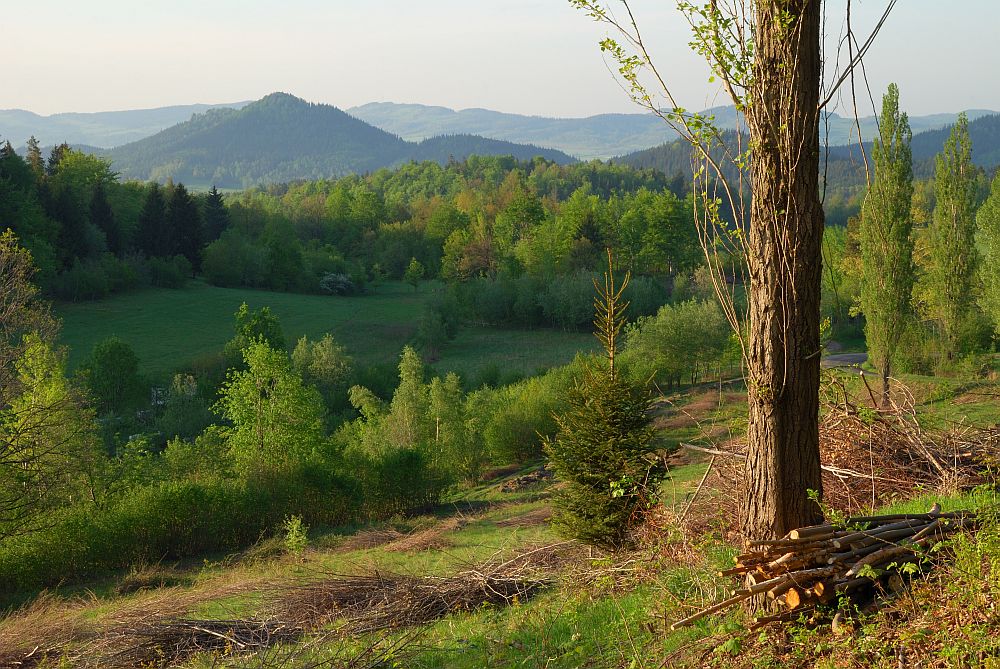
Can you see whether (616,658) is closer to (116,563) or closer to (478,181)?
(116,563)

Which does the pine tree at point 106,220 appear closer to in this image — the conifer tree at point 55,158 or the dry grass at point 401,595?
the conifer tree at point 55,158

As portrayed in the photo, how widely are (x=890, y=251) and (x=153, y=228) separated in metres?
60.0

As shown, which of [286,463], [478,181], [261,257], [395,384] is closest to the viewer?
[286,463]

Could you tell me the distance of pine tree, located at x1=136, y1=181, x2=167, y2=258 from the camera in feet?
218

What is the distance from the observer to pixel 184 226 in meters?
68.1

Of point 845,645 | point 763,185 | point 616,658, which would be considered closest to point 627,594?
point 616,658

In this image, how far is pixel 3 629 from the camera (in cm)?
907

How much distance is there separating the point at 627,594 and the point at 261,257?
224ft

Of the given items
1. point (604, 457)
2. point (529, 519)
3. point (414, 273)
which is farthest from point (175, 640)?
point (414, 273)

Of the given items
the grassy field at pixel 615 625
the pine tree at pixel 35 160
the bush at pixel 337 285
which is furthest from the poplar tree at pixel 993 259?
the pine tree at pixel 35 160

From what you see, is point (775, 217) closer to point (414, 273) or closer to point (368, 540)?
point (368, 540)

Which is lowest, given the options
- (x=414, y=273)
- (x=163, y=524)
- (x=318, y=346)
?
(x=163, y=524)

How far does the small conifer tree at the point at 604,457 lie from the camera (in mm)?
10219

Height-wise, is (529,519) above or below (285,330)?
below
